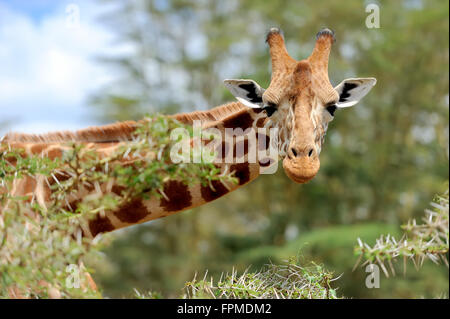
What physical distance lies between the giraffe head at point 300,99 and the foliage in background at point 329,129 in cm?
1166

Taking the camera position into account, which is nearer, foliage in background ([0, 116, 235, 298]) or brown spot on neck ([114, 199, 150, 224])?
foliage in background ([0, 116, 235, 298])

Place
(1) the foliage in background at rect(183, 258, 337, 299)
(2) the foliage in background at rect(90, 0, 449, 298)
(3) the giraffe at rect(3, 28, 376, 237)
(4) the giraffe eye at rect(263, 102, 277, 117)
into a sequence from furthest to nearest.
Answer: (2) the foliage in background at rect(90, 0, 449, 298) → (4) the giraffe eye at rect(263, 102, 277, 117) → (3) the giraffe at rect(3, 28, 376, 237) → (1) the foliage in background at rect(183, 258, 337, 299)

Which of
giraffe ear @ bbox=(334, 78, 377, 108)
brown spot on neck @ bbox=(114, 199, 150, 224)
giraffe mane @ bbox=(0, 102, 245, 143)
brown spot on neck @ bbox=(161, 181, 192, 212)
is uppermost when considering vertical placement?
giraffe ear @ bbox=(334, 78, 377, 108)

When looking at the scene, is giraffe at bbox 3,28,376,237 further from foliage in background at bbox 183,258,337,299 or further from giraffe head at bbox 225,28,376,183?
foliage in background at bbox 183,258,337,299

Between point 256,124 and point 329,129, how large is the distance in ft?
45.6

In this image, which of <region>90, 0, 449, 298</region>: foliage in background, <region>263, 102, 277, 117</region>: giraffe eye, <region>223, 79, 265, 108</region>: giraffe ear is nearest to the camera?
<region>263, 102, 277, 117</region>: giraffe eye

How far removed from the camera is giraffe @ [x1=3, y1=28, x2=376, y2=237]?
433cm

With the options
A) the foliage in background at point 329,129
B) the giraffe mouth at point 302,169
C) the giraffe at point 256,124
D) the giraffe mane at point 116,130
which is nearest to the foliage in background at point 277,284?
the giraffe mouth at point 302,169

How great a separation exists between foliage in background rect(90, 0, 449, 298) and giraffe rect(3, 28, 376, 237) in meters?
11.5

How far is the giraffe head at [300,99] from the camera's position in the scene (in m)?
4.09

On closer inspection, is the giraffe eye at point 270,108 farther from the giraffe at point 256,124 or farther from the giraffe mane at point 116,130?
the giraffe mane at point 116,130

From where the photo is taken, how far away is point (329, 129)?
1831 cm

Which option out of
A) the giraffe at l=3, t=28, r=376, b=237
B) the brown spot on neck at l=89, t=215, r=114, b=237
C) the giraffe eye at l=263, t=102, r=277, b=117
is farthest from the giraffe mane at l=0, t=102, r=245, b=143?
the brown spot on neck at l=89, t=215, r=114, b=237
